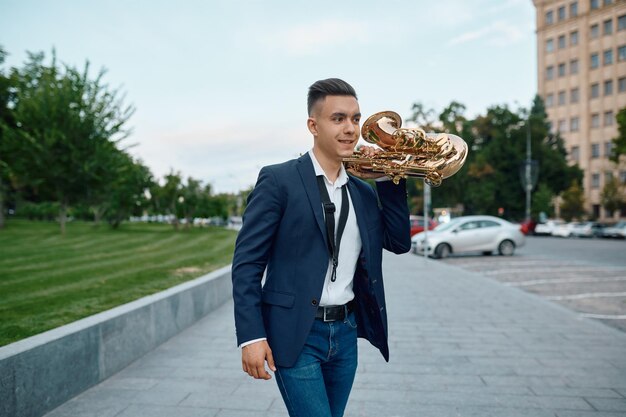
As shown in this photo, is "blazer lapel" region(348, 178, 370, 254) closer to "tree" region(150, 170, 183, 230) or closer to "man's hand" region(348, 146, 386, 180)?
"man's hand" region(348, 146, 386, 180)

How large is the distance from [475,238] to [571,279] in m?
7.10

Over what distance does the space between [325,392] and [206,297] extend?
5992 mm

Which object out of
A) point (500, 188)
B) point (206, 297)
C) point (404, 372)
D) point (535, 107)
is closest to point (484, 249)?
point (206, 297)

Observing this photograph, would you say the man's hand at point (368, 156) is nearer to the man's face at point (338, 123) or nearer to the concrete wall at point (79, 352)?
the man's face at point (338, 123)

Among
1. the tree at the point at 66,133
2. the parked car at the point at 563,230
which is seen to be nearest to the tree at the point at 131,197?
the tree at the point at 66,133

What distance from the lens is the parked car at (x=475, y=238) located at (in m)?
19.8

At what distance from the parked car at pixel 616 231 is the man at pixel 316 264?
43350 millimetres

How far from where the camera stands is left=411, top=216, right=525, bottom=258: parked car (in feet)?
65.0

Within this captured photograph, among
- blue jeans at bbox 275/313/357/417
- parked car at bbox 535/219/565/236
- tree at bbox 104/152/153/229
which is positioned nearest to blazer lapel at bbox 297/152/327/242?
blue jeans at bbox 275/313/357/417

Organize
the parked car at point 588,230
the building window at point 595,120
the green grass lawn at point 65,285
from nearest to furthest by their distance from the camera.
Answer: the green grass lawn at point 65,285 → the parked car at point 588,230 → the building window at point 595,120

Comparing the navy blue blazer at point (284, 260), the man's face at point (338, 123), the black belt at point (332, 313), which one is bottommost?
the black belt at point (332, 313)

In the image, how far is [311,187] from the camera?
2223 millimetres

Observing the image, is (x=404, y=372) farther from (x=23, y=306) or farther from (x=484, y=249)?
(x=484, y=249)

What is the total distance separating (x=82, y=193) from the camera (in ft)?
61.8
